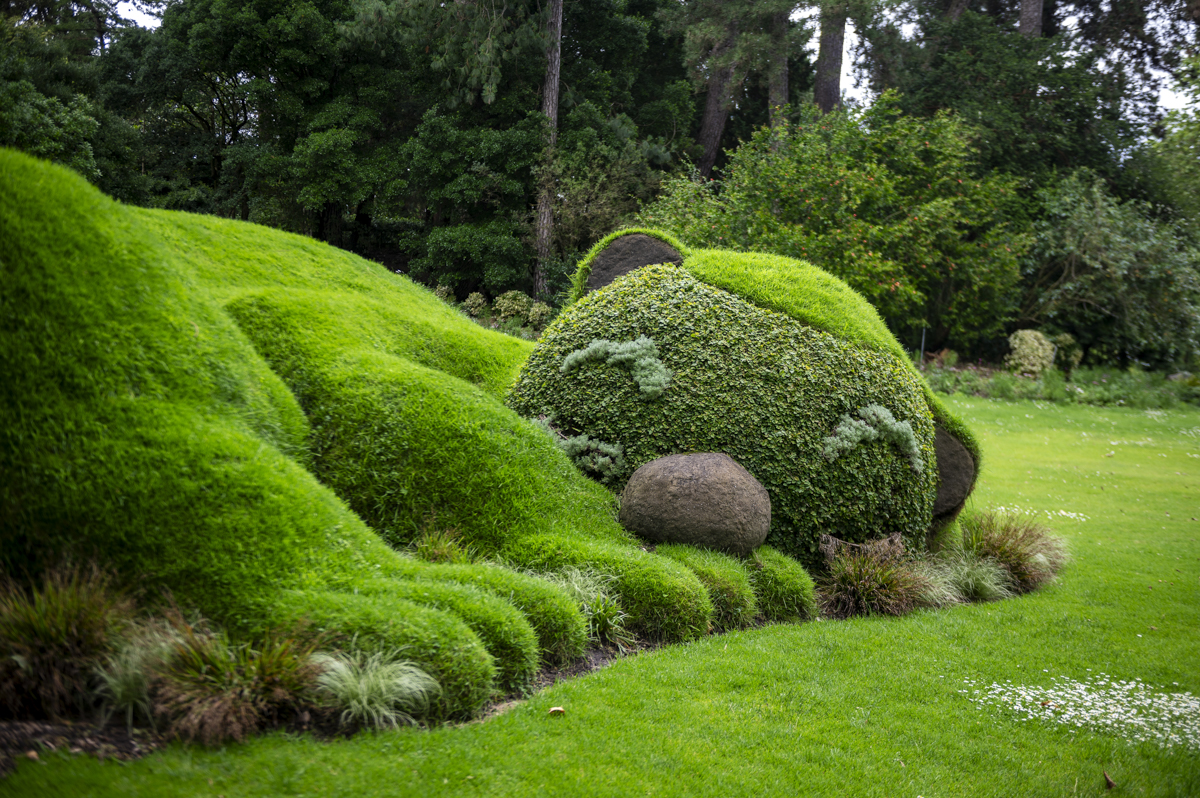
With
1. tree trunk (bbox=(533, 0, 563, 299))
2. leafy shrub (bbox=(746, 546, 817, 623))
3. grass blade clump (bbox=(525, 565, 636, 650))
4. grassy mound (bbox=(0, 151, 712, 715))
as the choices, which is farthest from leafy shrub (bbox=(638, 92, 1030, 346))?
grass blade clump (bbox=(525, 565, 636, 650))

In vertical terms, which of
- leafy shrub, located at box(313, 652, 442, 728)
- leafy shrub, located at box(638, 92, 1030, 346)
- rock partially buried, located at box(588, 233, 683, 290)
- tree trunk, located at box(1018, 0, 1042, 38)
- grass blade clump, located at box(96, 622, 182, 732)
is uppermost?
tree trunk, located at box(1018, 0, 1042, 38)

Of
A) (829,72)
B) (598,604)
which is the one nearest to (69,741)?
(598,604)

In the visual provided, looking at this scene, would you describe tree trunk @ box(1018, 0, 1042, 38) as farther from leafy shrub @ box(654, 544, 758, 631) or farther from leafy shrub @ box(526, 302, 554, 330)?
leafy shrub @ box(654, 544, 758, 631)

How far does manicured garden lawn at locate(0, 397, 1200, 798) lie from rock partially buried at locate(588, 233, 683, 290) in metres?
4.66

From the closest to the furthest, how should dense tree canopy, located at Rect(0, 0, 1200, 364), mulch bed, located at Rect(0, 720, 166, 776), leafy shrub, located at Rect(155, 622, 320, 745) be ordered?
mulch bed, located at Rect(0, 720, 166, 776), leafy shrub, located at Rect(155, 622, 320, 745), dense tree canopy, located at Rect(0, 0, 1200, 364)

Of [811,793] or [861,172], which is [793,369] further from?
[861,172]

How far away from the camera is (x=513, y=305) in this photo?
78.8 feet

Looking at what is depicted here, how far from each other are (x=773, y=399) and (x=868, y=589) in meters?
1.91

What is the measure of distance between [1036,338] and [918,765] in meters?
23.8

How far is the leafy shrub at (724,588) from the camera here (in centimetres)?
601

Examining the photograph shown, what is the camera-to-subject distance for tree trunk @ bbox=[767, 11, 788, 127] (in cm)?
2448

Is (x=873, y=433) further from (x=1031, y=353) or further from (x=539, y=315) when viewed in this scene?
(x=1031, y=353)

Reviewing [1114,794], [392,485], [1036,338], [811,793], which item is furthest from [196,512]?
[1036,338]

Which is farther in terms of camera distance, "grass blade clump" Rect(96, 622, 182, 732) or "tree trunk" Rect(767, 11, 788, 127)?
"tree trunk" Rect(767, 11, 788, 127)
